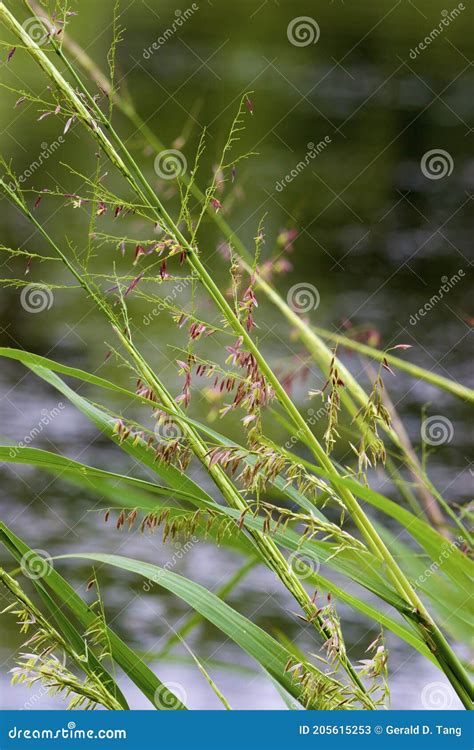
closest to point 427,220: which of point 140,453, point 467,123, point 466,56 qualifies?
point 467,123

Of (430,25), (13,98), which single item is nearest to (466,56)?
(430,25)

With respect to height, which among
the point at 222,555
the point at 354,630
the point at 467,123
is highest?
the point at 467,123

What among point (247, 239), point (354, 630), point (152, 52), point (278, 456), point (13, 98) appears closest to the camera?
point (278, 456)

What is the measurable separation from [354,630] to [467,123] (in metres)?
1.75

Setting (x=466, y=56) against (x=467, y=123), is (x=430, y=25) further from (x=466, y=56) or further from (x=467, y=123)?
(x=467, y=123)

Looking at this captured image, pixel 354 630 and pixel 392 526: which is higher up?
pixel 392 526

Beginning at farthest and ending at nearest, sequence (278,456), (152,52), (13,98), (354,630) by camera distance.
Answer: (152,52) < (13,98) < (354,630) < (278,456)

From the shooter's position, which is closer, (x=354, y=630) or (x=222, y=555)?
(x=354, y=630)

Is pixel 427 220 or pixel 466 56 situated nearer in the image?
pixel 427 220

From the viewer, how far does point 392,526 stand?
171 centimetres

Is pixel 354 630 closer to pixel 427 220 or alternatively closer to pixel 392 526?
pixel 392 526

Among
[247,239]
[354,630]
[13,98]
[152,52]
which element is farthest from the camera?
[152,52]

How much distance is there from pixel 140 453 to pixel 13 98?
2.36 metres

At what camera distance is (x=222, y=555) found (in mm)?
1733
